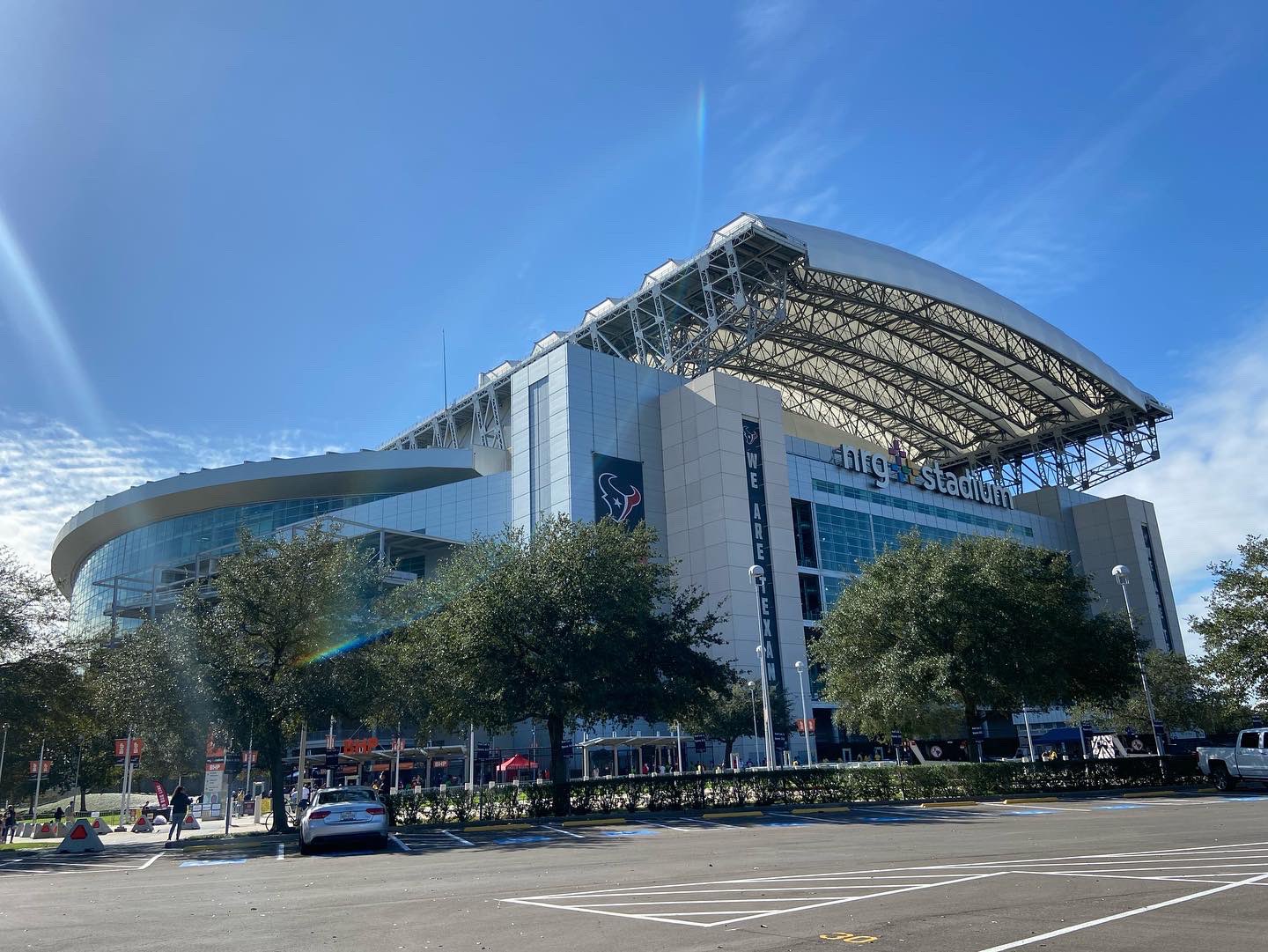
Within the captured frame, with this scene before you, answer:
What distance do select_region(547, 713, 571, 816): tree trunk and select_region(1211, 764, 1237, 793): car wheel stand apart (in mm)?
22188

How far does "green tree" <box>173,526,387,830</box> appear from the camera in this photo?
28625 millimetres

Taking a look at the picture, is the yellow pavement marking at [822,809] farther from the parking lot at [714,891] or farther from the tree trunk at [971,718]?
the tree trunk at [971,718]

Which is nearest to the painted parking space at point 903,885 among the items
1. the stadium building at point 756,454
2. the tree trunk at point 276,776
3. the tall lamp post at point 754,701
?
the tree trunk at point 276,776

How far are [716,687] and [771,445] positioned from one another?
4043 centimetres

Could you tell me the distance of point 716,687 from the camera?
32.5m

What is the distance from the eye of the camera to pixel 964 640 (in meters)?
33.1

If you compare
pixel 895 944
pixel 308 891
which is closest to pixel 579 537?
pixel 308 891

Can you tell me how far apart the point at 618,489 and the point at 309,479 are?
111 feet

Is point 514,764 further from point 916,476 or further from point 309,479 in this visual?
point 916,476

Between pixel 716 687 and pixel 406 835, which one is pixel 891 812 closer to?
pixel 716 687

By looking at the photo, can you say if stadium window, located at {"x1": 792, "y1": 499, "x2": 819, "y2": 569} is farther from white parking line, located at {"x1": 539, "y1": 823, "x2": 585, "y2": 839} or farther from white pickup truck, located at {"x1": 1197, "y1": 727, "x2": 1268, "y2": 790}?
white parking line, located at {"x1": 539, "y1": 823, "x2": 585, "y2": 839}

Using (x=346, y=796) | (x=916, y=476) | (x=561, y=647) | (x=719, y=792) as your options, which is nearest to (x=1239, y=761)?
(x=719, y=792)

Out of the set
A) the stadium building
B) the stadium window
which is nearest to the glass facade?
the stadium building

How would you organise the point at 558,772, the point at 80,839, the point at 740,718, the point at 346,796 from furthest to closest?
the point at 740,718 < the point at 558,772 < the point at 80,839 < the point at 346,796
